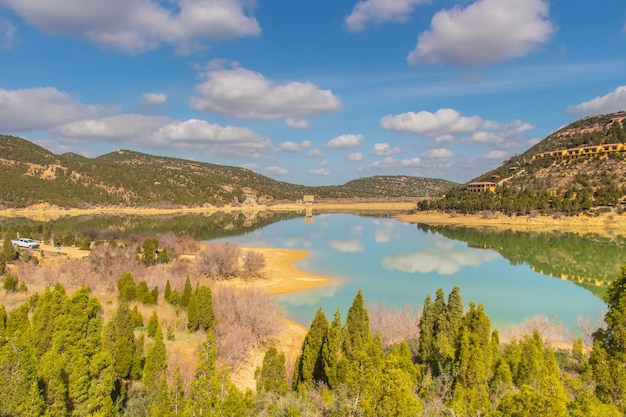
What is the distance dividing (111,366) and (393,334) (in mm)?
12432

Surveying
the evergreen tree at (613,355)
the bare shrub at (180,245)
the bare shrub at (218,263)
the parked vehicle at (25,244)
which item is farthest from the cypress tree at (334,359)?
the parked vehicle at (25,244)

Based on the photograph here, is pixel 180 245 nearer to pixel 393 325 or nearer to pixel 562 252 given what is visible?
pixel 393 325

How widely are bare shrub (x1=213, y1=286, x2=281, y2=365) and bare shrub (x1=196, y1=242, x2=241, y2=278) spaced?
10542mm

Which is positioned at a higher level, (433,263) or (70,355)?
(70,355)

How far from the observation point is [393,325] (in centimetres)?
1895

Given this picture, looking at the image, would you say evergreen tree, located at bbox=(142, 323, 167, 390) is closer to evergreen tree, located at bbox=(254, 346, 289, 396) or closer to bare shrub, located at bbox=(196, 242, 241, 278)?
evergreen tree, located at bbox=(254, 346, 289, 396)

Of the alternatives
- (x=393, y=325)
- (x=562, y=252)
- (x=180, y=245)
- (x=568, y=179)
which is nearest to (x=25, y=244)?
(x=180, y=245)

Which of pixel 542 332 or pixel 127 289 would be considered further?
pixel 127 289

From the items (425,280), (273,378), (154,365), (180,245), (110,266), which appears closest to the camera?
(273,378)

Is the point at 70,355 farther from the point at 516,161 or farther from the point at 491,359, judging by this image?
the point at 516,161

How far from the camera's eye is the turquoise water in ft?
86.0

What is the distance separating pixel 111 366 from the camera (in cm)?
921

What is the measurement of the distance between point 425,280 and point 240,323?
67.0 ft

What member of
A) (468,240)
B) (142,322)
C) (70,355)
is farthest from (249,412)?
(468,240)
